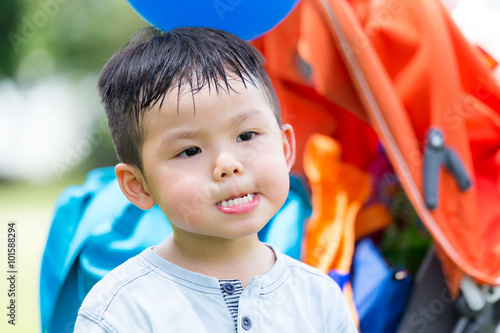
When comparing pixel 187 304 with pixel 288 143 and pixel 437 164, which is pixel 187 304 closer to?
pixel 288 143

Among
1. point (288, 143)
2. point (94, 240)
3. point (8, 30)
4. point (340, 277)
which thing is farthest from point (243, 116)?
point (8, 30)

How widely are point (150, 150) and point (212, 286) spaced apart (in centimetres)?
20

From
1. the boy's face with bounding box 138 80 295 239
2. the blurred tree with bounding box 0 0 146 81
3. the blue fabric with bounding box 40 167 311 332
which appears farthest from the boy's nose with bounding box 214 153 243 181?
the blurred tree with bounding box 0 0 146 81

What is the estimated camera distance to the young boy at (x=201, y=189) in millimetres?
817

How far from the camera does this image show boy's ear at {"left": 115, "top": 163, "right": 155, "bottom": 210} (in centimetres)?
91

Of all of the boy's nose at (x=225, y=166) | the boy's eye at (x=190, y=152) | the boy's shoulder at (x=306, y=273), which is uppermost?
the boy's eye at (x=190, y=152)

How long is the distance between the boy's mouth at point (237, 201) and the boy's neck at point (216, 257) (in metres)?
0.08

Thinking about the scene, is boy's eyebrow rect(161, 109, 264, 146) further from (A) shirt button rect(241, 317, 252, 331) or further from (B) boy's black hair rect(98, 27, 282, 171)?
(A) shirt button rect(241, 317, 252, 331)

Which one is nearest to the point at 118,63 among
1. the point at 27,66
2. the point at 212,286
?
the point at 212,286

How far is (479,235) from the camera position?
5.09 feet

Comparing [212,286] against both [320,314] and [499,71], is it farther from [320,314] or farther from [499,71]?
[499,71]

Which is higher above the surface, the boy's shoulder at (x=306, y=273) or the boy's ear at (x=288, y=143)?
the boy's ear at (x=288, y=143)

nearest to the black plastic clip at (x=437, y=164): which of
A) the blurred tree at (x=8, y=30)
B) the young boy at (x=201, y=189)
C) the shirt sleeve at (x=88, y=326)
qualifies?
the young boy at (x=201, y=189)

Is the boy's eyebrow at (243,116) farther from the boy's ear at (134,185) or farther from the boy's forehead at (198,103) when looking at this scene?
the boy's ear at (134,185)
